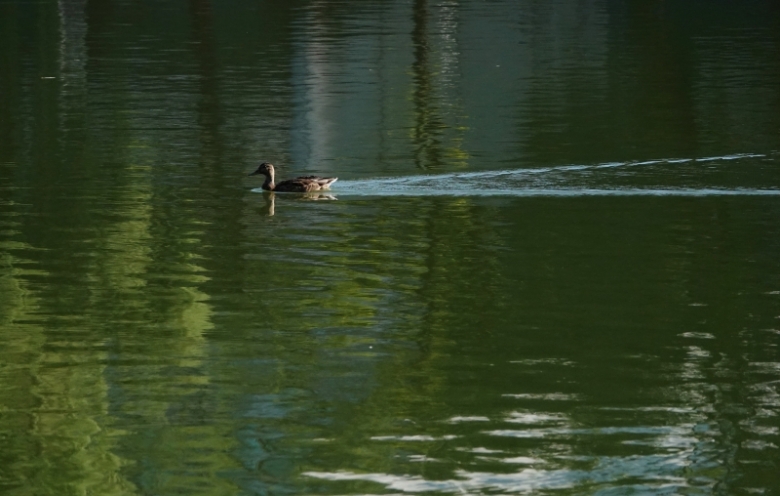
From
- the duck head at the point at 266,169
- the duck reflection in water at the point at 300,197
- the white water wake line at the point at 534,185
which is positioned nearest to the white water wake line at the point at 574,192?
the white water wake line at the point at 534,185

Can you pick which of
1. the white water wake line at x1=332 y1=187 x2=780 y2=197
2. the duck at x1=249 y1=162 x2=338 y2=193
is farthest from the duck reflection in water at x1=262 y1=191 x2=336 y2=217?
the white water wake line at x1=332 y1=187 x2=780 y2=197

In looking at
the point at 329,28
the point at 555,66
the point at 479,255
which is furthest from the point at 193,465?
the point at 329,28

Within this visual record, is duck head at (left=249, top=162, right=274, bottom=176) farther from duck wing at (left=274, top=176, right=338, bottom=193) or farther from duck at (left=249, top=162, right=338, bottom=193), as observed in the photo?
duck wing at (left=274, top=176, right=338, bottom=193)

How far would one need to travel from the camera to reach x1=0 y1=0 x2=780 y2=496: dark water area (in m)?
10.9

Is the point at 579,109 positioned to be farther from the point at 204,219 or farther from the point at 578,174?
the point at 204,219

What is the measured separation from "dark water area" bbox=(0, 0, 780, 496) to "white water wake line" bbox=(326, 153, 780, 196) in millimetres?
69

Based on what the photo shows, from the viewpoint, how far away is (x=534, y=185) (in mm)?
21844

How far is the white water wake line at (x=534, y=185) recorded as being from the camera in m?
21.4

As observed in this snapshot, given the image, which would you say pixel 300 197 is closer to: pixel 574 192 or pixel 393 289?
pixel 574 192

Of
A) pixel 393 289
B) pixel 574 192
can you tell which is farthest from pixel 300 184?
pixel 393 289

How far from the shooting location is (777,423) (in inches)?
452

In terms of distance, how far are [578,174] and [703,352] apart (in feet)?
30.4

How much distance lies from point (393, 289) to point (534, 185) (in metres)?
6.31

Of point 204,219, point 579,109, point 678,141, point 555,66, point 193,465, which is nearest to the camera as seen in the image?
point 193,465
